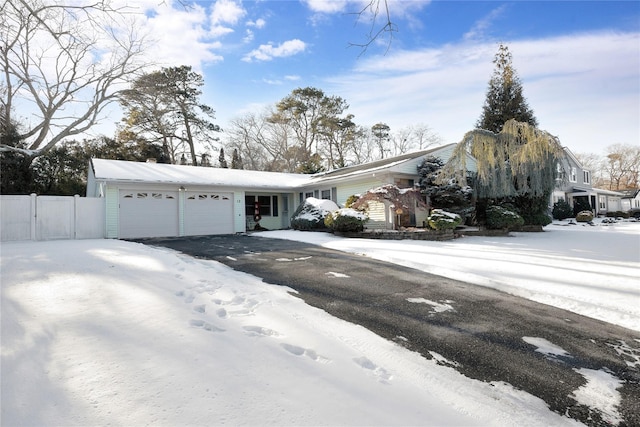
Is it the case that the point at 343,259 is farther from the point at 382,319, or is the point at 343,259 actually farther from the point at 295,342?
the point at 295,342

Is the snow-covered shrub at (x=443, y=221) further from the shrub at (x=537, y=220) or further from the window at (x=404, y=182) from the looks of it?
the shrub at (x=537, y=220)

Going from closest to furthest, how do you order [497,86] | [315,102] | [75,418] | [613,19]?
[75,418] < [613,19] < [497,86] < [315,102]

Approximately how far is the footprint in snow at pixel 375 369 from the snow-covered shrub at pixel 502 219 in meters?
12.3

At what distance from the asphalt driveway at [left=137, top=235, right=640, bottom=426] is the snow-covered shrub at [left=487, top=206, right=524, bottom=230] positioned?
8647 mm

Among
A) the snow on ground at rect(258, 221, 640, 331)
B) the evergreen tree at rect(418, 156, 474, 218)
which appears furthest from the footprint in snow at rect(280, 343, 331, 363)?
the evergreen tree at rect(418, 156, 474, 218)

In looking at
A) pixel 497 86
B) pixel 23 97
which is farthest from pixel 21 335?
pixel 497 86

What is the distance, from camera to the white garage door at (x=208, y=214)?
14.5 meters

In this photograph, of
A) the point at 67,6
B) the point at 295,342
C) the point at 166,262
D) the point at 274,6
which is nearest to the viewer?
the point at 295,342

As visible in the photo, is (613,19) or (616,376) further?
(613,19)

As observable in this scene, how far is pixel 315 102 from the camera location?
92.6 ft

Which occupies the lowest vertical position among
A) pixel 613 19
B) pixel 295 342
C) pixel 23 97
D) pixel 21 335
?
pixel 295 342

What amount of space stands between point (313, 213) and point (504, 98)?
18404 mm

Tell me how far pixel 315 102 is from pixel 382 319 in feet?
89.5

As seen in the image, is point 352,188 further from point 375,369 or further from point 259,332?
point 375,369
